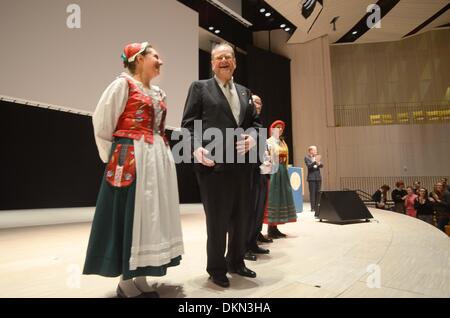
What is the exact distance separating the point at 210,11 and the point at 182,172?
5117mm

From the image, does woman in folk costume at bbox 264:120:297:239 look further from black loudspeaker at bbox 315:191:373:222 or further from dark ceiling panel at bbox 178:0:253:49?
dark ceiling panel at bbox 178:0:253:49

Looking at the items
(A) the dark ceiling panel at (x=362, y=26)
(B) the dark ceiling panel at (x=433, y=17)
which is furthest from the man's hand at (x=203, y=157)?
(B) the dark ceiling panel at (x=433, y=17)

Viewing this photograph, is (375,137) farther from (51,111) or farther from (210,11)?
(51,111)

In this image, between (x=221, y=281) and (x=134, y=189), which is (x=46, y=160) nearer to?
(x=134, y=189)

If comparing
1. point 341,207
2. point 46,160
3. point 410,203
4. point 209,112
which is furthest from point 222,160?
point 46,160

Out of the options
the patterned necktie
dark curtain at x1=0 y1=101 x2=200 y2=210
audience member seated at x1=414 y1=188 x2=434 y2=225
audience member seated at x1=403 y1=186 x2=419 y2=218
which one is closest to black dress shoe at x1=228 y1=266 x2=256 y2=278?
the patterned necktie

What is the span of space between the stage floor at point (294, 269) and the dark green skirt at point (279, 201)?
235 millimetres

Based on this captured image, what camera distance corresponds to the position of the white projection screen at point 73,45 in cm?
422

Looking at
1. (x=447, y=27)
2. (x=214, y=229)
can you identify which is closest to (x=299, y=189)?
(x=214, y=229)

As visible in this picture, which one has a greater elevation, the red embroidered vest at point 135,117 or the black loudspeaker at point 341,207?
the red embroidered vest at point 135,117

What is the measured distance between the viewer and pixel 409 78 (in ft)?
41.3

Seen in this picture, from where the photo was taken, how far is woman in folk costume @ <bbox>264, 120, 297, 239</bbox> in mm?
3178

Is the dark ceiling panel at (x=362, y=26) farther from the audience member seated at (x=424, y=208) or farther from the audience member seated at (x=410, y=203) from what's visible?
the audience member seated at (x=424, y=208)

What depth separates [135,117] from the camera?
154cm
